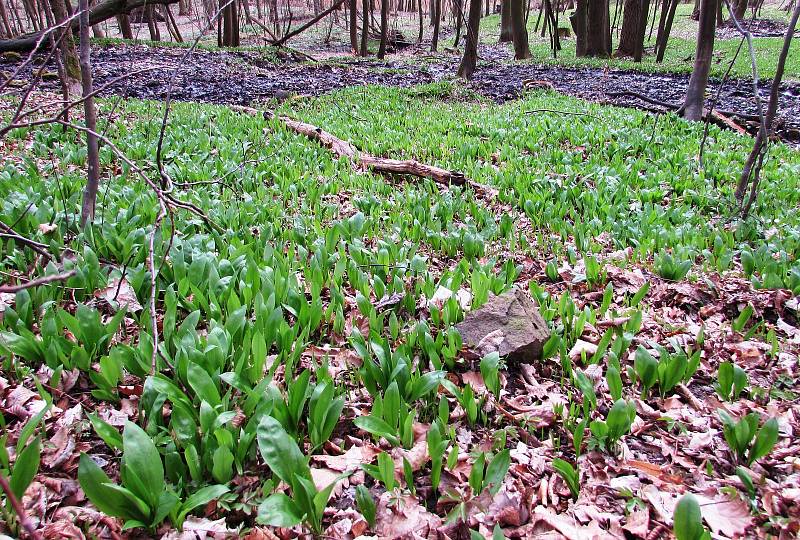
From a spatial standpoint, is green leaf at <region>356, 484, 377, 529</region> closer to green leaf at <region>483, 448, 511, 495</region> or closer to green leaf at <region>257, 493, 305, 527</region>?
green leaf at <region>257, 493, 305, 527</region>

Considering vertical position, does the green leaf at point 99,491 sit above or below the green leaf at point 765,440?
above

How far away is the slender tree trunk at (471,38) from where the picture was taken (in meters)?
12.8

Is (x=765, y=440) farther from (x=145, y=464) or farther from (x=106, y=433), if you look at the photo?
(x=106, y=433)

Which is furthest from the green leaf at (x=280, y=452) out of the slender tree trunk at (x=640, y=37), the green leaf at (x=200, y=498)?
the slender tree trunk at (x=640, y=37)

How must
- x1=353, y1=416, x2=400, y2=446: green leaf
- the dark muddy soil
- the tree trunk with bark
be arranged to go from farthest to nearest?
the dark muddy soil < the tree trunk with bark < x1=353, y1=416, x2=400, y2=446: green leaf

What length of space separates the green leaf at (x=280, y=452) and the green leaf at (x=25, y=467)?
637 millimetres

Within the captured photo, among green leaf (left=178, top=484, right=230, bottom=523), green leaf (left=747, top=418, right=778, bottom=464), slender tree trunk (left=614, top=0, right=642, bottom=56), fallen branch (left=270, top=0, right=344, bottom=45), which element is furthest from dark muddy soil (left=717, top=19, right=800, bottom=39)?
green leaf (left=178, top=484, right=230, bottom=523)

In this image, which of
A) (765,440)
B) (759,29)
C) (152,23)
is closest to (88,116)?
(765,440)

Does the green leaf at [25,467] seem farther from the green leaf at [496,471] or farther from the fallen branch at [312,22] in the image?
the fallen branch at [312,22]

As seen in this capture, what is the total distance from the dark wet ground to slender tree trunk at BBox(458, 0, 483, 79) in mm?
436

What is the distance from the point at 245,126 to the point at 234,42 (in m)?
15.5

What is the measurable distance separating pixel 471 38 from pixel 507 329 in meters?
13.1

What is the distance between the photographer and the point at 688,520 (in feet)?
4.66

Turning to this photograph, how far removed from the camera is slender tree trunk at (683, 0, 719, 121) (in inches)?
284
